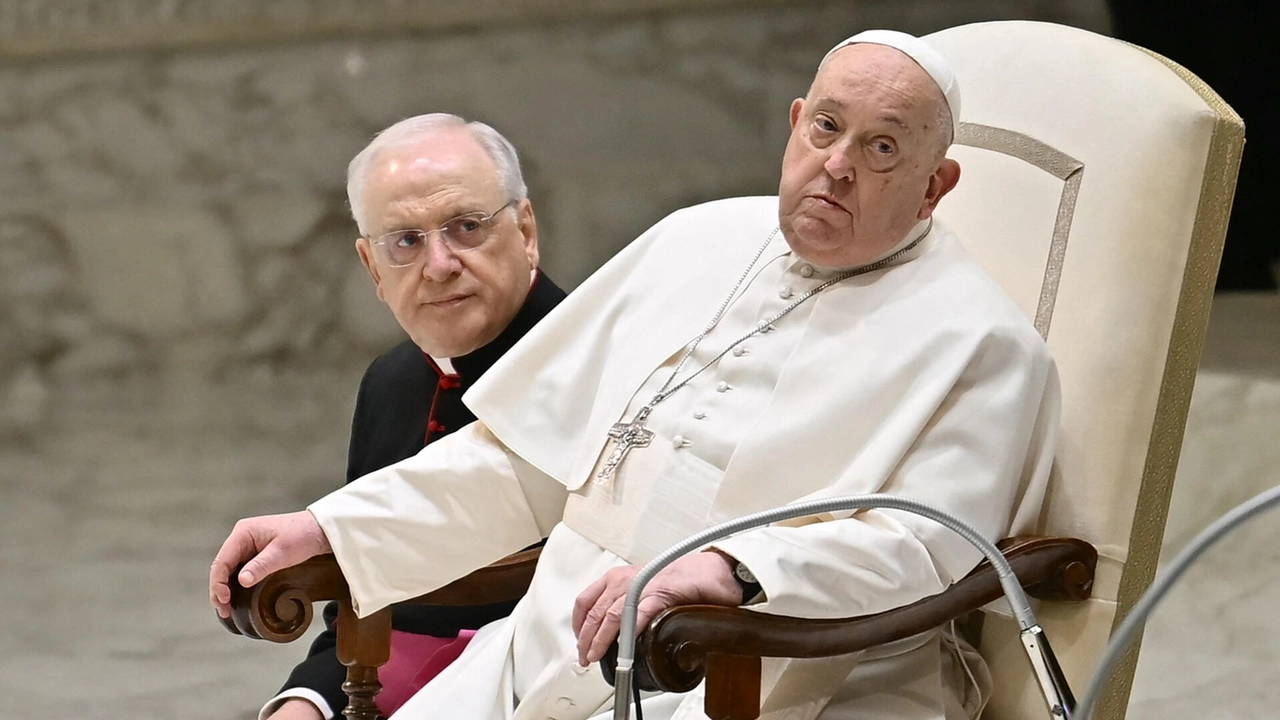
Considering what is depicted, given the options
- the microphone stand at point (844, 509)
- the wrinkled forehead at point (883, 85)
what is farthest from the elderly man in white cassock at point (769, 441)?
the microphone stand at point (844, 509)

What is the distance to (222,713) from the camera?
13.7 ft

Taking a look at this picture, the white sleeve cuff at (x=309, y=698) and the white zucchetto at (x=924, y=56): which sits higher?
the white zucchetto at (x=924, y=56)

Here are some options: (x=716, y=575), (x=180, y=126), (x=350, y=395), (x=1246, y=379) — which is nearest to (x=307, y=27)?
(x=180, y=126)

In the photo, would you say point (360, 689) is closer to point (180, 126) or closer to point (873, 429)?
point (873, 429)

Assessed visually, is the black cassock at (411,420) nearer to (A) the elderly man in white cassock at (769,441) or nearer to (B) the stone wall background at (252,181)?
(A) the elderly man in white cassock at (769,441)

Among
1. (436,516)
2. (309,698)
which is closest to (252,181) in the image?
(309,698)

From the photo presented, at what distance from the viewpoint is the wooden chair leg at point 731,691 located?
5.76ft

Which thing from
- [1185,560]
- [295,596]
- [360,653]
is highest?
[1185,560]

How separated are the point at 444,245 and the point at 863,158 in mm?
822

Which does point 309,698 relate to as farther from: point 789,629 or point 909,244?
point 909,244

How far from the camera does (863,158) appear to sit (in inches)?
82.4

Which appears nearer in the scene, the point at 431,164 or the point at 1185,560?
the point at 1185,560

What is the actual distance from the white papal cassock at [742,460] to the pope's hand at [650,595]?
0.04 m

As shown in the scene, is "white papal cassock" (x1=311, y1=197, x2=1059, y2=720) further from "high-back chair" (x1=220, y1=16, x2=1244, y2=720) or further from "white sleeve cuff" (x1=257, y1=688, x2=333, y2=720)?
"white sleeve cuff" (x1=257, y1=688, x2=333, y2=720)
